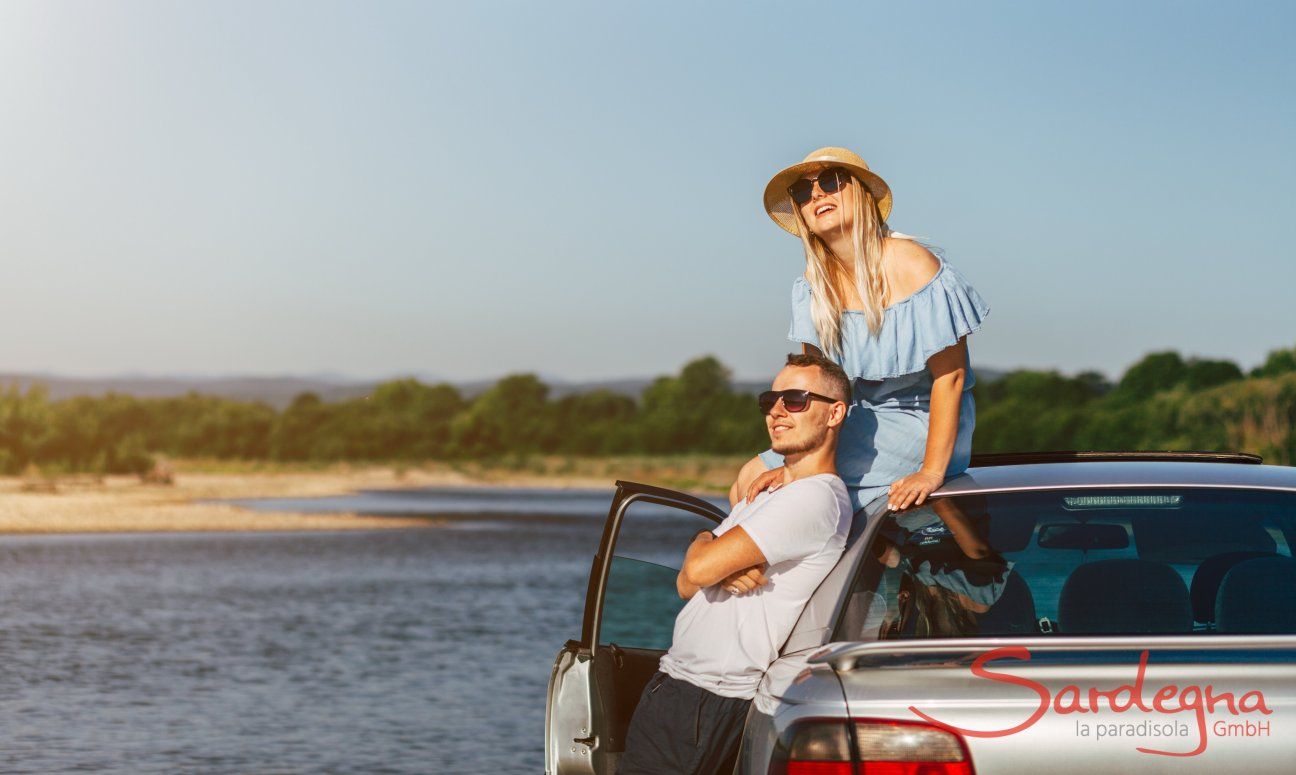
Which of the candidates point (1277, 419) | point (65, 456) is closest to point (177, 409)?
point (65, 456)

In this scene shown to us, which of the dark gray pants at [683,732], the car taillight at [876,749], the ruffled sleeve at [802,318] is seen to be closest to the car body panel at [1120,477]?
the ruffled sleeve at [802,318]

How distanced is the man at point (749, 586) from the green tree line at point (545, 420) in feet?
146

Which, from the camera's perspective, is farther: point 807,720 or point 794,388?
point 794,388

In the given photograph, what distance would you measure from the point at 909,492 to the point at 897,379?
589 mm

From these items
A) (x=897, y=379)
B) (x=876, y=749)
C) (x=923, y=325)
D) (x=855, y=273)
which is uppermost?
(x=855, y=273)

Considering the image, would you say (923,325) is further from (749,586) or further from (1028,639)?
(1028,639)

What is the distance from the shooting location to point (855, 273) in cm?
420

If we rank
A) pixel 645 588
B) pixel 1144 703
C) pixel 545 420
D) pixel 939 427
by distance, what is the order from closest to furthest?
1. pixel 1144 703
2. pixel 939 427
3. pixel 645 588
4. pixel 545 420

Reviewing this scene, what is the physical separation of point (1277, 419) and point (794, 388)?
140ft

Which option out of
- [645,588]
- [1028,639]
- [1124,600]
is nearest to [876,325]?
[1124,600]

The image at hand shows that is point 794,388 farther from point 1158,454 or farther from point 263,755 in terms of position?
point 263,755

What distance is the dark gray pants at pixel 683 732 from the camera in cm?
367

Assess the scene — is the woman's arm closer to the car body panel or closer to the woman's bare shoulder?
the car body panel

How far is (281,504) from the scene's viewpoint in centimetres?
7262
